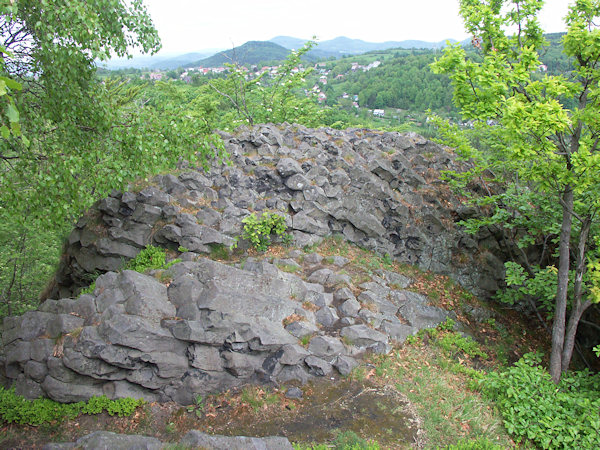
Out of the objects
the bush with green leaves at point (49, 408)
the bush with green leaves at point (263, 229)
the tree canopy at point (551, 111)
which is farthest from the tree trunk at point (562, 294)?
the bush with green leaves at point (49, 408)

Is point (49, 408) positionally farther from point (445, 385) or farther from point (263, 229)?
point (445, 385)

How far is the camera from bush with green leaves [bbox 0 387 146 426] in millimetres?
6785

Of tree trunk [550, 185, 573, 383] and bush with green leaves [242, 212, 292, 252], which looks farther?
bush with green leaves [242, 212, 292, 252]

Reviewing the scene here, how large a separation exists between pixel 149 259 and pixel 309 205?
5.20m

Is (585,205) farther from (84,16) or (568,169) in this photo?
(84,16)

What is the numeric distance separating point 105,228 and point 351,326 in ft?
26.5

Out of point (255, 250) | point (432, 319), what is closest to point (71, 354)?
point (255, 250)

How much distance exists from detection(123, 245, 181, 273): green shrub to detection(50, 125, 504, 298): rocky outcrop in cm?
32

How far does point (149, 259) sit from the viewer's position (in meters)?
11.2

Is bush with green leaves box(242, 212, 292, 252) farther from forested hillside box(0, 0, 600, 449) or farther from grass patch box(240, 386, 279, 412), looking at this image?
grass patch box(240, 386, 279, 412)

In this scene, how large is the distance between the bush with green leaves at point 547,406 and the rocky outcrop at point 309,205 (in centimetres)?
526

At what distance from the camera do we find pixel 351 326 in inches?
362

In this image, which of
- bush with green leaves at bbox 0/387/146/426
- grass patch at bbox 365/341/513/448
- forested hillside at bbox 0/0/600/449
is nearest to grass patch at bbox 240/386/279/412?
forested hillside at bbox 0/0/600/449

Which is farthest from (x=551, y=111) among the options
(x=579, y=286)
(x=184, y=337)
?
(x=184, y=337)
